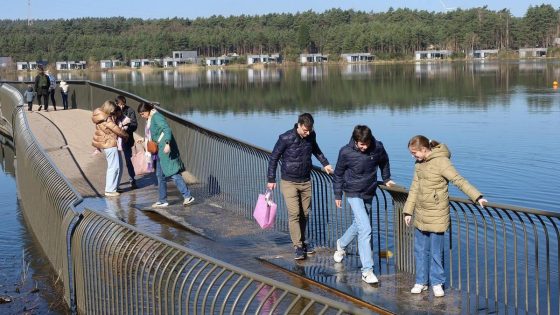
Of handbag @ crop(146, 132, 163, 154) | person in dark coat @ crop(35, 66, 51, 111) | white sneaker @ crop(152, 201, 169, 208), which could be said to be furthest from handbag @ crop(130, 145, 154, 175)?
person in dark coat @ crop(35, 66, 51, 111)

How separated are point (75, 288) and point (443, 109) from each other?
34.0m

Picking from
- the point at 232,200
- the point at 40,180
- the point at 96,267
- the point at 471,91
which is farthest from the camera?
the point at 471,91

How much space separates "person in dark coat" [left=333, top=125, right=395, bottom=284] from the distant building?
19192 centimetres

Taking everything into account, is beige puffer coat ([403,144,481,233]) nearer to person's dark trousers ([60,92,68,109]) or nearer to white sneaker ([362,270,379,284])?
white sneaker ([362,270,379,284])

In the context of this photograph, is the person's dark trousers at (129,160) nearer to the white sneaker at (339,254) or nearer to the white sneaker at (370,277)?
the white sneaker at (339,254)

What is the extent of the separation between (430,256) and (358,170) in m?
1.25

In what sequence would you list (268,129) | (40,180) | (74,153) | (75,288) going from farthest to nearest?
(268,129) < (74,153) < (40,180) < (75,288)

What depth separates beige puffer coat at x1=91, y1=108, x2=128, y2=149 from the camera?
14625 mm

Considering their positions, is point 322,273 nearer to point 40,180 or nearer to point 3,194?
point 40,180

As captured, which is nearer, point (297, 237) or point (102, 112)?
point (297, 237)

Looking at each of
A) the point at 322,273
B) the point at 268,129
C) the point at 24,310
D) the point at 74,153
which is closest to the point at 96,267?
the point at 24,310

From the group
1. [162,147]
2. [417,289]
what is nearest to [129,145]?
[162,147]

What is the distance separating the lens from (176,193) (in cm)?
1523

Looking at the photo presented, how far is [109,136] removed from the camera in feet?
48.8
